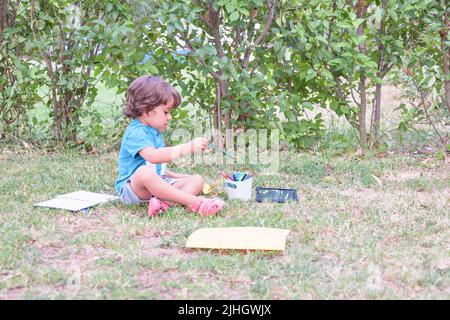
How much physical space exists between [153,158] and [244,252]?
90 cm

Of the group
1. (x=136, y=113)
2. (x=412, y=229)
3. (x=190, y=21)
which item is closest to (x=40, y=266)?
(x=136, y=113)

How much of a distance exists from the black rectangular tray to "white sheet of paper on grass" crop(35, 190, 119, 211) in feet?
2.71

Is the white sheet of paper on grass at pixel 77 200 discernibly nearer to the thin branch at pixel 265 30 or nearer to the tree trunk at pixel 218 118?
the tree trunk at pixel 218 118

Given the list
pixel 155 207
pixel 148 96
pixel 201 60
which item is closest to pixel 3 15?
pixel 201 60

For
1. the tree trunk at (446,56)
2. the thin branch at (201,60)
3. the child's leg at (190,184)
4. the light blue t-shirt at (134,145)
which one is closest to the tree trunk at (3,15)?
the thin branch at (201,60)

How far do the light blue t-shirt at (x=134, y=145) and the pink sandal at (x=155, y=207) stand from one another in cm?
31

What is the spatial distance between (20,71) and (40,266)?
8.98 ft

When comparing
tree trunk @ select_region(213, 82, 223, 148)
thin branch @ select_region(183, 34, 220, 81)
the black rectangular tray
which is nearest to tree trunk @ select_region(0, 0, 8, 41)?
thin branch @ select_region(183, 34, 220, 81)

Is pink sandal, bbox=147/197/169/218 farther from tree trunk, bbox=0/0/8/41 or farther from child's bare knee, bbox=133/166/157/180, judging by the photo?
tree trunk, bbox=0/0/8/41

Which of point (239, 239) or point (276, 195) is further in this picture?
point (276, 195)

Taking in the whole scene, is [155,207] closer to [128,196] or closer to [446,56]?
[128,196]

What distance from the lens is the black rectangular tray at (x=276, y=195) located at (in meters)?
3.76

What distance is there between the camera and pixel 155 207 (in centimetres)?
339

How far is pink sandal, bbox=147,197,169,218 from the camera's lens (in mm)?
3385
